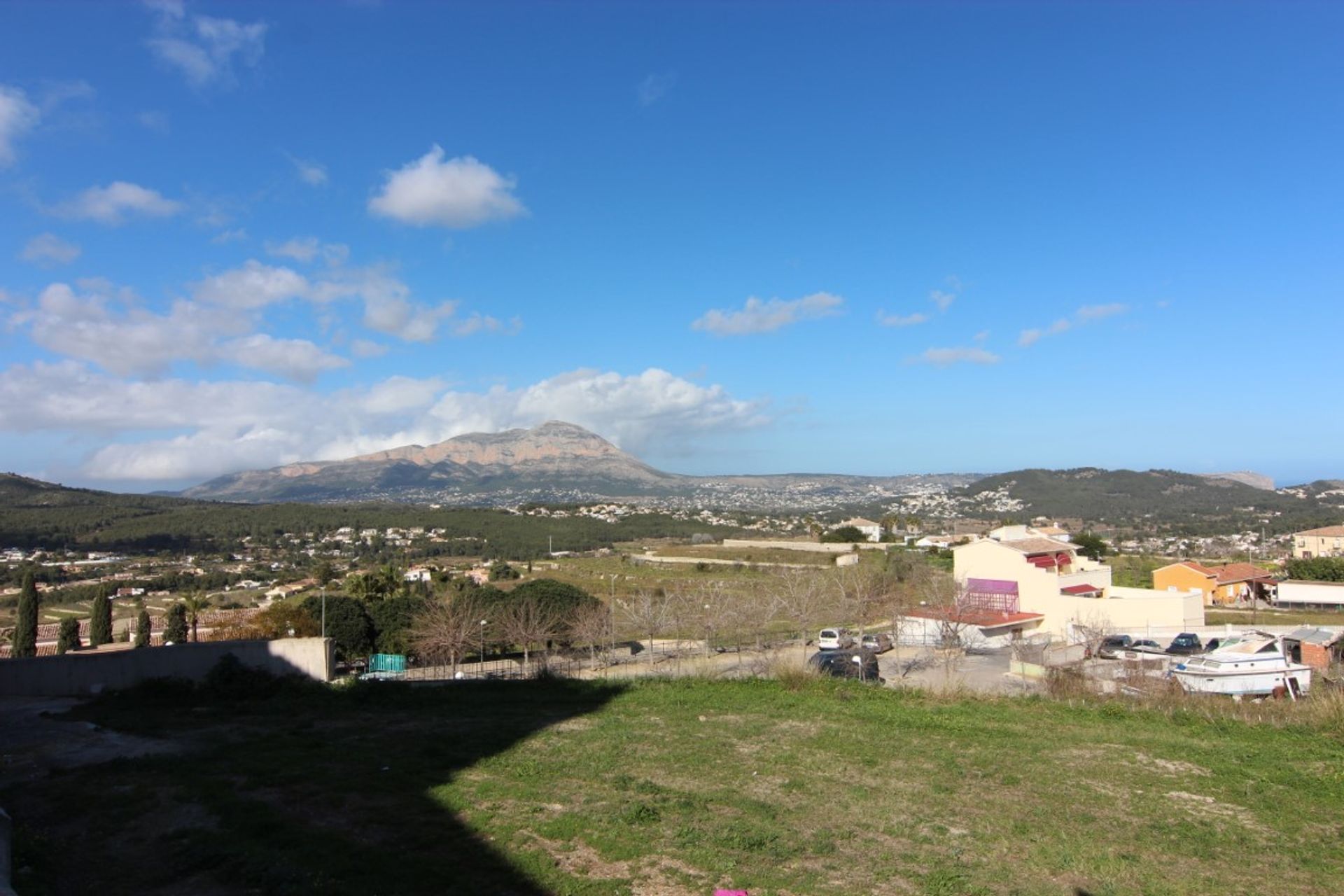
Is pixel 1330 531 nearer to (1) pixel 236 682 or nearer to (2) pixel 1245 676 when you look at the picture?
(2) pixel 1245 676

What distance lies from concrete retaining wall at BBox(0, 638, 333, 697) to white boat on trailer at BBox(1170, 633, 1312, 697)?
18003 mm

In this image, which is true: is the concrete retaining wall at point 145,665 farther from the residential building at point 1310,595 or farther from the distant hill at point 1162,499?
the distant hill at point 1162,499

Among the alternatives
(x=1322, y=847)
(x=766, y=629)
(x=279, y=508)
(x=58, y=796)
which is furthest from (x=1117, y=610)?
(x=279, y=508)

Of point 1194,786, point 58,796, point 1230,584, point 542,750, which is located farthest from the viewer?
point 1230,584

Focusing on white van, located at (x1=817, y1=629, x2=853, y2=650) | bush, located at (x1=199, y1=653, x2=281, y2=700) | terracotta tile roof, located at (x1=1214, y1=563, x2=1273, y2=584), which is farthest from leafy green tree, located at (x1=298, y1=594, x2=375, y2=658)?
terracotta tile roof, located at (x1=1214, y1=563, x2=1273, y2=584)

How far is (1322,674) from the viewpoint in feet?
59.2

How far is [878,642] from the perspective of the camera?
37.5 m

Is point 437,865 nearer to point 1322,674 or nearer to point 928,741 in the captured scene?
point 928,741

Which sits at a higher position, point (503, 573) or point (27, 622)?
point (27, 622)

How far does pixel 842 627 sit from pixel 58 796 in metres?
37.1

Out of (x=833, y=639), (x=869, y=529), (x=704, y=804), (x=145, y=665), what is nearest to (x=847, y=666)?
(x=704, y=804)

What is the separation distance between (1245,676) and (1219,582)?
42.9m

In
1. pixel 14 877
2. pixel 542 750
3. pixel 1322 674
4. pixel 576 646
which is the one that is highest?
pixel 14 877

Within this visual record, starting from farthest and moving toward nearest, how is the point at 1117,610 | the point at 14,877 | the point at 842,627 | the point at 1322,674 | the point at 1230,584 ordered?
the point at 1230,584 < the point at 842,627 < the point at 1117,610 < the point at 1322,674 < the point at 14,877
